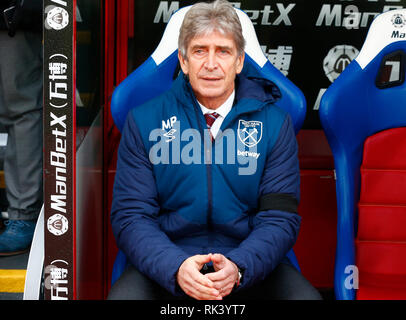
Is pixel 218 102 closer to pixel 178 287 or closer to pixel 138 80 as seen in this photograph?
pixel 138 80

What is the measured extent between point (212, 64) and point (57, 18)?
472mm

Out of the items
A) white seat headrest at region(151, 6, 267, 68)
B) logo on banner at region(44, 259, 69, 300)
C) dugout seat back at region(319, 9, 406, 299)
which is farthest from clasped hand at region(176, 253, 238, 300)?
white seat headrest at region(151, 6, 267, 68)

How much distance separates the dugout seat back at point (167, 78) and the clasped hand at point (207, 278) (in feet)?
1.90

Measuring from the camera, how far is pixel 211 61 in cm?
172

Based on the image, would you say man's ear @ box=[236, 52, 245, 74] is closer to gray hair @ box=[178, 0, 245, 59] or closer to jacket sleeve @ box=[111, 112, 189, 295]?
gray hair @ box=[178, 0, 245, 59]

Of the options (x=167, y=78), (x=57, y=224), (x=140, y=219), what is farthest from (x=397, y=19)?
(x=57, y=224)

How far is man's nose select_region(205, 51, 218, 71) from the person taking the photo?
172 centimetres

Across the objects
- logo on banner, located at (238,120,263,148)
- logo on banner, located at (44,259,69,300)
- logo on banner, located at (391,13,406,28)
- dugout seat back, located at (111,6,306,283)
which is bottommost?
logo on banner, located at (44,259,69,300)

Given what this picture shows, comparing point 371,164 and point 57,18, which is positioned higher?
point 57,18

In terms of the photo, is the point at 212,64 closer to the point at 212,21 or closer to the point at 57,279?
the point at 212,21

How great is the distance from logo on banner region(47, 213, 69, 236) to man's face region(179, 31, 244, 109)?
1.76 feet

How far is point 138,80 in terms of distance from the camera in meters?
1.94
